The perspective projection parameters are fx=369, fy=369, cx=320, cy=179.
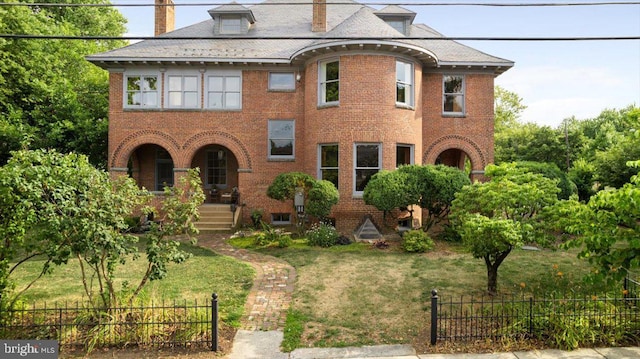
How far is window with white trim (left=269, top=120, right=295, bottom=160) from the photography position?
59.5 ft

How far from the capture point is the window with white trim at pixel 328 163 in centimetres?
1591

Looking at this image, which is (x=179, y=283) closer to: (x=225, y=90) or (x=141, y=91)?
(x=225, y=90)

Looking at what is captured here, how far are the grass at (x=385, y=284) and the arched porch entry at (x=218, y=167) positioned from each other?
8300 mm

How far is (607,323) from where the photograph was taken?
6.51 metres

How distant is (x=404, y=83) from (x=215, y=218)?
34.2 ft

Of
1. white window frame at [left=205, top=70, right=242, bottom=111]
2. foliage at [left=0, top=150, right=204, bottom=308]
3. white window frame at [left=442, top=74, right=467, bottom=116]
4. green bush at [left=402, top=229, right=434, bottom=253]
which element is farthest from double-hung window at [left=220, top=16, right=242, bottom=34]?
foliage at [left=0, top=150, right=204, bottom=308]

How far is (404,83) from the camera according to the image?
1596 centimetres

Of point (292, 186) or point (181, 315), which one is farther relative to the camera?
point (292, 186)

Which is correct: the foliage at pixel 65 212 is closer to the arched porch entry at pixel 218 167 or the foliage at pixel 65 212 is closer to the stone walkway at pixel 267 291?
the stone walkway at pixel 267 291

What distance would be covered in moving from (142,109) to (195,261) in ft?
32.9

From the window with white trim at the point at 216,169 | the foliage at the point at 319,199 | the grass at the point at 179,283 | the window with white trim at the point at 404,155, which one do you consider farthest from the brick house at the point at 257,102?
the grass at the point at 179,283

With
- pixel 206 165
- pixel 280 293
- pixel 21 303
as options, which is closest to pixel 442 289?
pixel 280 293

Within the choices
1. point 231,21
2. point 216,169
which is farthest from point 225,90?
point 216,169

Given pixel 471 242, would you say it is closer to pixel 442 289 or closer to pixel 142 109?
pixel 442 289
